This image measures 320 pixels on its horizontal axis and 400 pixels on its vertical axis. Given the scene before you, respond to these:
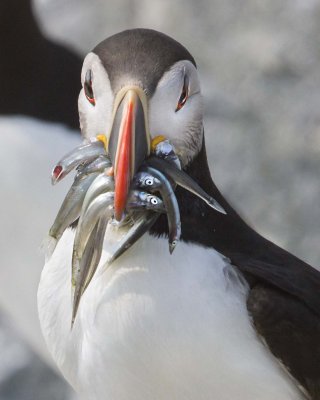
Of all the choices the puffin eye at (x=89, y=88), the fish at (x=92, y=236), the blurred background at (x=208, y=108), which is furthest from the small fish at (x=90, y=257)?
the blurred background at (x=208, y=108)

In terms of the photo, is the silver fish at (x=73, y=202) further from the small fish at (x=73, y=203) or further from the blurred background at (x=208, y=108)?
the blurred background at (x=208, y=108)

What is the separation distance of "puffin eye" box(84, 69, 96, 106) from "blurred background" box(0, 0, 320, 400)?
4.75 ft

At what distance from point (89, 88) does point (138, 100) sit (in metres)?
0.16

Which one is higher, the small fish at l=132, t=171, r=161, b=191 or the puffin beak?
the puffin beak

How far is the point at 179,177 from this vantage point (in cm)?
193

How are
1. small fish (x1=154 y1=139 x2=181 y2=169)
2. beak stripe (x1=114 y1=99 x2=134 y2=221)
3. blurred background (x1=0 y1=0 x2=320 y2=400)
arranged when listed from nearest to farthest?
beak stripe (x1=114 y1=99 x2=134 y2=221)
small fish (x1=154 y1=139 x2=181 y2=169)
blurred background (x1=0 y1=0 x2=320 y2=400)

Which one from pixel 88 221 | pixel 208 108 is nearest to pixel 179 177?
pixel 88 221

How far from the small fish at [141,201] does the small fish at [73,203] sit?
0.37 ft

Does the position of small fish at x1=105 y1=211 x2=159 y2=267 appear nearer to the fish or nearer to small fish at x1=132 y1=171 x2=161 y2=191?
the fish

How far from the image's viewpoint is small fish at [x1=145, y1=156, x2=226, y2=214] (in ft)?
6.27

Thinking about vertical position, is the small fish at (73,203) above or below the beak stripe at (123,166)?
below

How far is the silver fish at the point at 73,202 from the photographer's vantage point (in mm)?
1973

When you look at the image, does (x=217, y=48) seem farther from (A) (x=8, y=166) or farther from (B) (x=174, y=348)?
(B) (x=174, y=348)

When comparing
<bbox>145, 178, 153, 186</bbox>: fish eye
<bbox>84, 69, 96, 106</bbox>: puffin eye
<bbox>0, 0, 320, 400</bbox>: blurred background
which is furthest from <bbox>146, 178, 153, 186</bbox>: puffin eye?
<bbox>0, 0, 320, 400</bbox>: blurred background
